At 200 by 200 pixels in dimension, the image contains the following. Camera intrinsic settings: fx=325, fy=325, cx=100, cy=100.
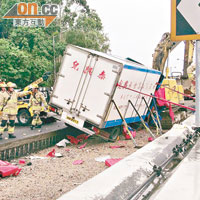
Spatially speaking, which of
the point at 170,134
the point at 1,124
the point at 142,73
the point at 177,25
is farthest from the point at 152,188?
the point at 142,73

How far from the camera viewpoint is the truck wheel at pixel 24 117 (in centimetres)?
1423

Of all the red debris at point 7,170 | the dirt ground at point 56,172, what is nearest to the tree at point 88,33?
the dirt ground at point 56,172

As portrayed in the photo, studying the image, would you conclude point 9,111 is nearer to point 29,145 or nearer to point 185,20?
point 29,145

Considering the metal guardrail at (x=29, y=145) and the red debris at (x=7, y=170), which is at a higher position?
the red debris at (x=7, y=170)

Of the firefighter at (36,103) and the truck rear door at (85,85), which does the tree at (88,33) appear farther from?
the truck rear door at (85,85)

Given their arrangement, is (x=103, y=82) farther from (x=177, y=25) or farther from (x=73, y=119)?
(x=177, y=25)

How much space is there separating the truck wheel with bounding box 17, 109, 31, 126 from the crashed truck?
3721mm

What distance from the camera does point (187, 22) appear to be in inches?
145

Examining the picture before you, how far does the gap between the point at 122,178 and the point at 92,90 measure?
658 centimetres

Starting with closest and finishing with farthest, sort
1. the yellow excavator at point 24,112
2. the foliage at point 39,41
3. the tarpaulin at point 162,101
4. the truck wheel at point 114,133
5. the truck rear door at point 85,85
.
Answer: the truck rear door at point 85,85 → the truck wheel at point 114,133 → the tarpaulin at point 162,101 → the yellow excavator at point 24,112 → the foliage at point 39,41

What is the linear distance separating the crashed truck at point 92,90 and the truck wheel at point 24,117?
12.2 feet

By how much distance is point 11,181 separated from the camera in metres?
6.43

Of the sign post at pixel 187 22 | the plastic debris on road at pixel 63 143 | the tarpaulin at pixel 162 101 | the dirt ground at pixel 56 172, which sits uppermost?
the sign post at pixel 187 22

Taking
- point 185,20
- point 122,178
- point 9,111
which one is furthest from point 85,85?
point 122,178
